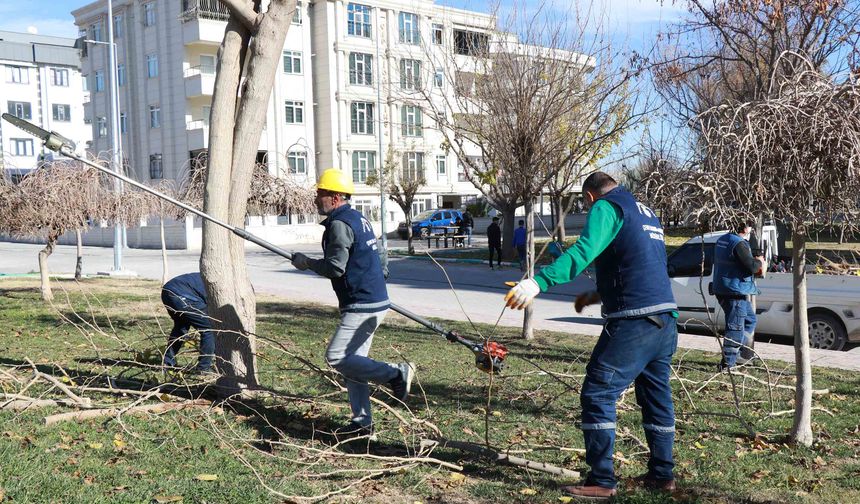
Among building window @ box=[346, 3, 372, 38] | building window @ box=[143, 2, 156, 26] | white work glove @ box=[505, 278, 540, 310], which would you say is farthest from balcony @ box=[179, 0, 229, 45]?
white work glove @ box=[505, 278, 540, 310]

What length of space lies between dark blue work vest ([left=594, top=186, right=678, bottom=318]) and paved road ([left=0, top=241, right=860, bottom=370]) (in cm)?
226

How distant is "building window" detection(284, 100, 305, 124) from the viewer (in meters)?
47.5

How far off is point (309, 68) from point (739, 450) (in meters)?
45.1

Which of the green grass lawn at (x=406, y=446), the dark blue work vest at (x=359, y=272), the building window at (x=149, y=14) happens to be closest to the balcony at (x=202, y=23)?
the building window at (x=149, y=14)

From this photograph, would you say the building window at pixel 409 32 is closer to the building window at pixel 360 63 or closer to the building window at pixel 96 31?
the building window at pixel 360 63

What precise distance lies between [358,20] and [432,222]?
1365 cm

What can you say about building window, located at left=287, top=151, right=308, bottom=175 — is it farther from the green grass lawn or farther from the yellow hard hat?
the yellow hard hat

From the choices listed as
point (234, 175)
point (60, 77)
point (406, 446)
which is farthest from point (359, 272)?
point (60, 77)

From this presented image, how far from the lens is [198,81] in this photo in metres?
44.4

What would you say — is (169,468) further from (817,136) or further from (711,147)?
(817,136)

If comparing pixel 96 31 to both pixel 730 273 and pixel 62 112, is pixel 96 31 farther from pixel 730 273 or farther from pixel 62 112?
pixel 730 273

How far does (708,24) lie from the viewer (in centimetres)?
1105

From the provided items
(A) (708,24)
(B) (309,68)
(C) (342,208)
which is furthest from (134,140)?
(C) (342,208)

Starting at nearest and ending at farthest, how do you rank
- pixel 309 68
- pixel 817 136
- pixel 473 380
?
pixel 817 136 → pixel 473 380 → pixel 309 68
